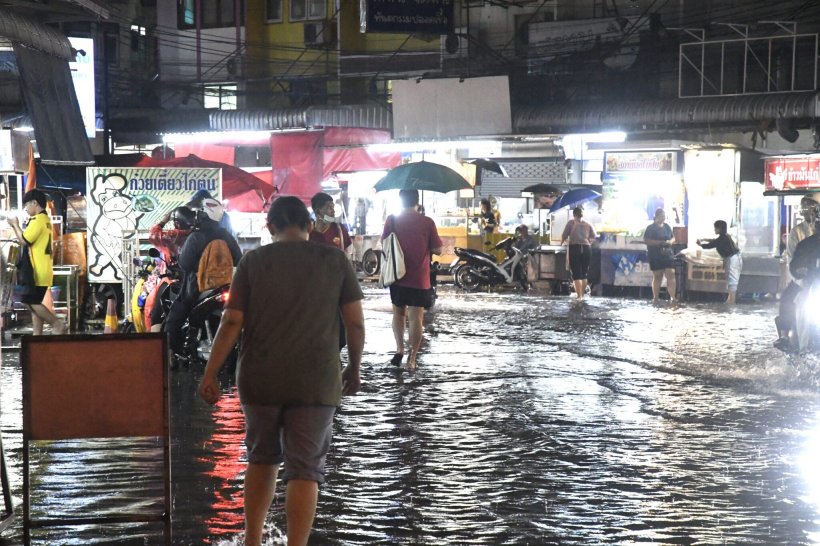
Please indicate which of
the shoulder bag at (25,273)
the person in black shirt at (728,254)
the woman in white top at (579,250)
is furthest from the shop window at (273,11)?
the shoulder bag at (25,273)

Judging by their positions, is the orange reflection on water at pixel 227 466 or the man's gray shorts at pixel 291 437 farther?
the orange reflection on water at pixel 227 466

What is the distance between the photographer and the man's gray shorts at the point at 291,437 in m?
5.66

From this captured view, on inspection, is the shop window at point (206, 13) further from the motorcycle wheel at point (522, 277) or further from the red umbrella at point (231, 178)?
the red umbrella at point (231, 178)

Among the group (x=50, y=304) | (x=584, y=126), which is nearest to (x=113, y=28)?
(x=584, y=126)

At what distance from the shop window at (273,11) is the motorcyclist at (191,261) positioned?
34.8 meters

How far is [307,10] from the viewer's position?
4647cm

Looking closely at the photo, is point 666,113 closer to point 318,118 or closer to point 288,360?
point 318,118

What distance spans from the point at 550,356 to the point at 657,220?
1106 centimetres

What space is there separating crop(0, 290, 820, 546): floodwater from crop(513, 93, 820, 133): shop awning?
1281cm

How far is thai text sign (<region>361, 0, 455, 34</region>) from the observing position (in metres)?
25.4

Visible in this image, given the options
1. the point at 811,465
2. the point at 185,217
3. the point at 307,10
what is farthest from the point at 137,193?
the point at 307,10

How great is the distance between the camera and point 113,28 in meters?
48.7

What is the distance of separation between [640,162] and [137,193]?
46.7 ft

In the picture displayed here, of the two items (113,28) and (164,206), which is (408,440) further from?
(113,28)
